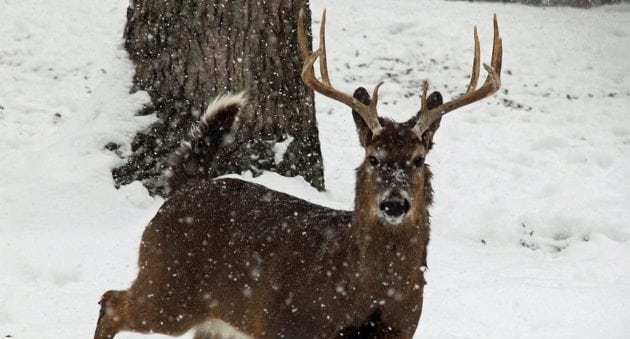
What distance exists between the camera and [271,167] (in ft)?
25.8

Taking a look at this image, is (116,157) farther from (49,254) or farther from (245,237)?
(245,237)

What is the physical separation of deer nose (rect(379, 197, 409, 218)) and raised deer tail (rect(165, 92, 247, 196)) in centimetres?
147

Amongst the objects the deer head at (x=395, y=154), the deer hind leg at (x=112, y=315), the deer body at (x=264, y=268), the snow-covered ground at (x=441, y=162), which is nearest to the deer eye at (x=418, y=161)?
the deer head at (x=395, y=154)

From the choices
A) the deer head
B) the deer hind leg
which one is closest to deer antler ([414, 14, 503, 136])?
the deer head

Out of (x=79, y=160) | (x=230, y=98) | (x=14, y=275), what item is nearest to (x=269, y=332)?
(x=230, y=98)

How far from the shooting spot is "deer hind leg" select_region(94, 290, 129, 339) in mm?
5484

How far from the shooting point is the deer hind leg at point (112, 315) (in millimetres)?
5484

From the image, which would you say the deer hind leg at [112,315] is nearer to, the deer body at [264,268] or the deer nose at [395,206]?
the deer body at [264,268]

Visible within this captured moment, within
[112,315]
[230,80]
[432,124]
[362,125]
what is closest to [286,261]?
[362,125]

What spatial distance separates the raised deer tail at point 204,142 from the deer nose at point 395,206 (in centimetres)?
147

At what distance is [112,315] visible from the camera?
217 inches

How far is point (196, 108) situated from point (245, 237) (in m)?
2.87

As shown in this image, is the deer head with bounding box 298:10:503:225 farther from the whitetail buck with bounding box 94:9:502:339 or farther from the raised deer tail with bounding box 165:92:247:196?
the raised deer tail with bounding box 165:92:247:196

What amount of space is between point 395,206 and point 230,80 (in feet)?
11.6
